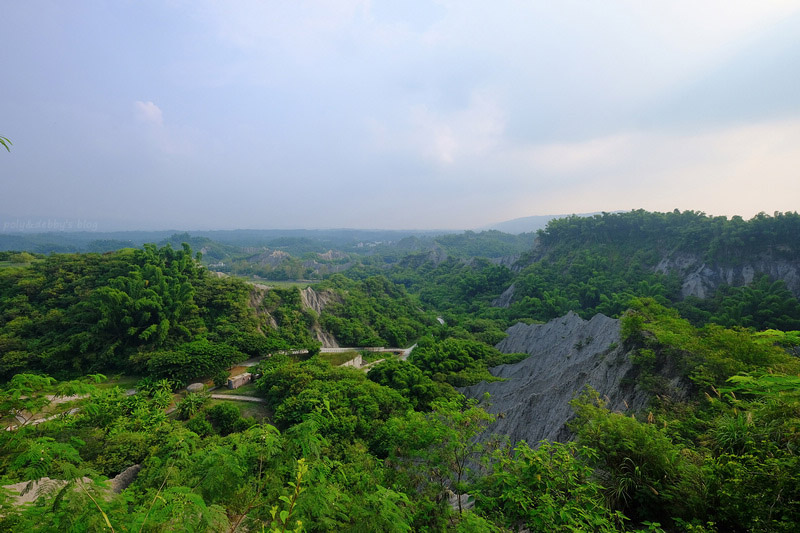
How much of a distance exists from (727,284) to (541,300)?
76.4 feet

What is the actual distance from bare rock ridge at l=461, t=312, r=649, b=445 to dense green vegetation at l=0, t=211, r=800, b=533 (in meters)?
1.08

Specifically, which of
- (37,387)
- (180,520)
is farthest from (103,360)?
(180,520)

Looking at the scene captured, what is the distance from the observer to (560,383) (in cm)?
1730

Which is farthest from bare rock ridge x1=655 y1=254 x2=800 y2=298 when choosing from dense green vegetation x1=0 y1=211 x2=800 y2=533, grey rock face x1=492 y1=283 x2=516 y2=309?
grey rock face x1=492 y1=283 x2=516 y2=309

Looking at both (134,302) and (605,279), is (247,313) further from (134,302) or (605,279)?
(605,279)

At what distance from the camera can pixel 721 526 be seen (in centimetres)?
489

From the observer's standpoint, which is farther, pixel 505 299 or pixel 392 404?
pixel 505 299

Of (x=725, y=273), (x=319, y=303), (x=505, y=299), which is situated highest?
(x=725, y=273)

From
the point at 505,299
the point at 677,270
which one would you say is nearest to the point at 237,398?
the point at 505,299

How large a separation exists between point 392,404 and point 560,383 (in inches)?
396

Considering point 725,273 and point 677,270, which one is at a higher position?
point 725,273

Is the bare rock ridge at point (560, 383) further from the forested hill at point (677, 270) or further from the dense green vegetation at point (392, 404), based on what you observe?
the forested hill at point (677, 270)

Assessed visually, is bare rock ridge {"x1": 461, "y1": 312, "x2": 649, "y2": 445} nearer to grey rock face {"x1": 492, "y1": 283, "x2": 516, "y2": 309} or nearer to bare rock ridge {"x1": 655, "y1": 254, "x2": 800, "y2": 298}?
grey rock face {"x1": 492, "y1": 283, "x2": 516, "y2": 309}

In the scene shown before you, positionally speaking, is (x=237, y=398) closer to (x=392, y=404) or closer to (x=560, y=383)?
(x=392, y=404)
